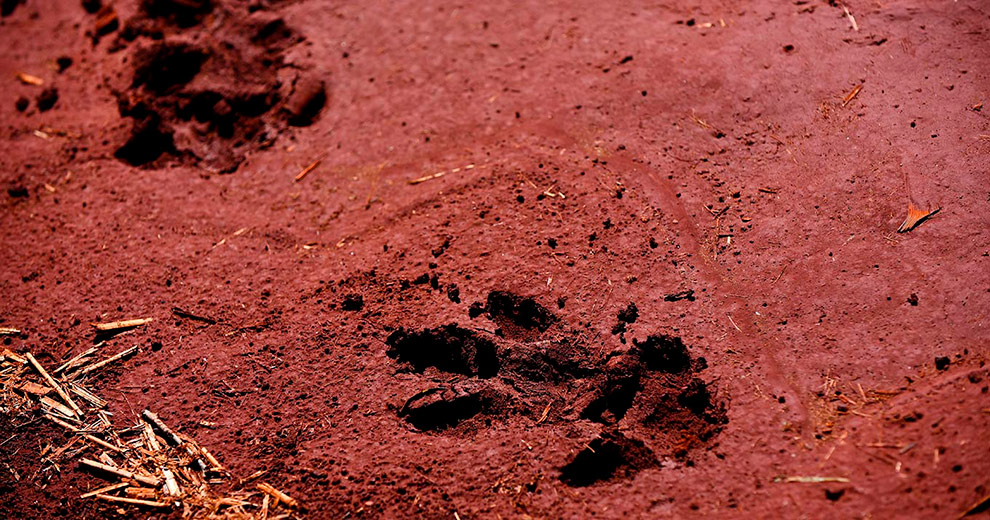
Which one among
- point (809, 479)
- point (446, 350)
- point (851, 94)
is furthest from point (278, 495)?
point (851, 94)

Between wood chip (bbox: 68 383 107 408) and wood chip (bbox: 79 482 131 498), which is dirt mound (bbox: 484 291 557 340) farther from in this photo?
wood chip (bbox: 68 383 107 408)

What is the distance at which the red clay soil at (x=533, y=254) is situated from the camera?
360 cm

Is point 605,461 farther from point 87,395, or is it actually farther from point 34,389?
point 34,389

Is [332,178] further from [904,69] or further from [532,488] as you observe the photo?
[904,69]

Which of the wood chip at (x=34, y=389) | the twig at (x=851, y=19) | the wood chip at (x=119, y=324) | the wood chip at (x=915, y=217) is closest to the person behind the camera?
the wood chip at (x=915, y=217)

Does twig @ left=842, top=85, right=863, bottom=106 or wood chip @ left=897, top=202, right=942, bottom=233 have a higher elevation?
twig @ left=842, top=85, right=863, bottom=106

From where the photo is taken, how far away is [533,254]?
427 centimetres

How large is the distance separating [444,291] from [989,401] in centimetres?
267

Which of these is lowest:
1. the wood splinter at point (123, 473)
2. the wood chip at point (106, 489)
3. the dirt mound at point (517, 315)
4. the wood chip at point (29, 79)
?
the wood chip at point (106, 489)

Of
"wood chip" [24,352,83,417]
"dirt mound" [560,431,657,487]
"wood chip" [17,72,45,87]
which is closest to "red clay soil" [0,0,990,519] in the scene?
"dirt mound" [560,431,657,487]

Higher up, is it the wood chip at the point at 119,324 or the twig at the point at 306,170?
the twig at the point at 306,170

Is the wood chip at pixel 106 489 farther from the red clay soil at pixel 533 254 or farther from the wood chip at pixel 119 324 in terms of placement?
the wood chip at pixel 119 324

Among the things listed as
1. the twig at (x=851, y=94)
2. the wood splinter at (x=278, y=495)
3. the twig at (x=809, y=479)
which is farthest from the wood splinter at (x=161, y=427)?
the twig at (x=851, y=94)

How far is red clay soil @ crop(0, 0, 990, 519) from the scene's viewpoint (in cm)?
360
